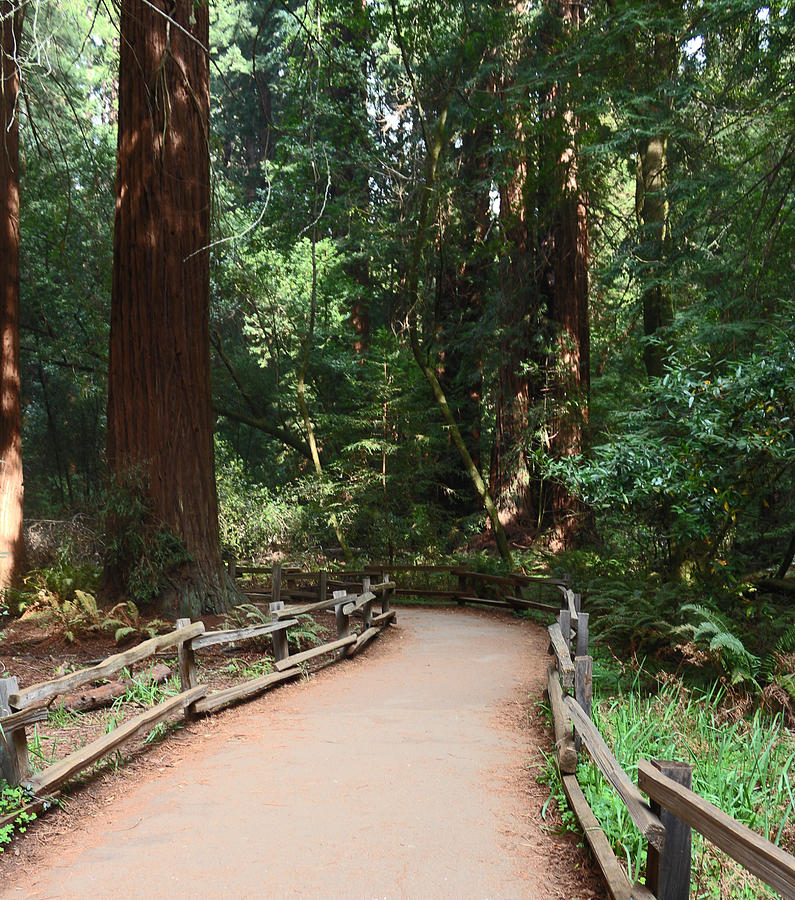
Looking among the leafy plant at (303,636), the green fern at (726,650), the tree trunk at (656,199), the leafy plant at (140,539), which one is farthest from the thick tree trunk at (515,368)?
the leafy plant at (140,539)

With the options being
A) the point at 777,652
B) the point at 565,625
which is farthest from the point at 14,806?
the point at 777,652

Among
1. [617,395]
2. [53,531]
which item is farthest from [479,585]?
[53,531]

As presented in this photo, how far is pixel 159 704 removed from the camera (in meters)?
6.73

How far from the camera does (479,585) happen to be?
18688 millimetres

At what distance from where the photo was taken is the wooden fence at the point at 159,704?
4777mm

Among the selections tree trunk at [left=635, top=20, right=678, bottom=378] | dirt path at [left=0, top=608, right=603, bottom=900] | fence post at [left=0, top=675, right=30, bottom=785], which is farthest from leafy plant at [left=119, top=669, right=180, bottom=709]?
tree trunk at [left=635, top=20, right=678, bottom=378]

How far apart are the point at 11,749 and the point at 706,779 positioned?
4350mm

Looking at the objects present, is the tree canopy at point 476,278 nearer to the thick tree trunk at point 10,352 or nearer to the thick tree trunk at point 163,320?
the thick tree trunk at point 163,320

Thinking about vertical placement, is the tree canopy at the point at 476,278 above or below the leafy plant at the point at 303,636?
above

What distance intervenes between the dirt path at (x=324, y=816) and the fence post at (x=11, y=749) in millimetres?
347

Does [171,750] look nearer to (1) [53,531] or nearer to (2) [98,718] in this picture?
(2) [98,718]

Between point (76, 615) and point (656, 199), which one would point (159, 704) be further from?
point (656, 199)

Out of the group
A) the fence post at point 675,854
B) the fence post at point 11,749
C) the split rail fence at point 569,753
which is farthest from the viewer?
the fence post at point 11,749

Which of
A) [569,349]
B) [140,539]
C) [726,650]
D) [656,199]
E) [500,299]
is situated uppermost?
[656,199]
